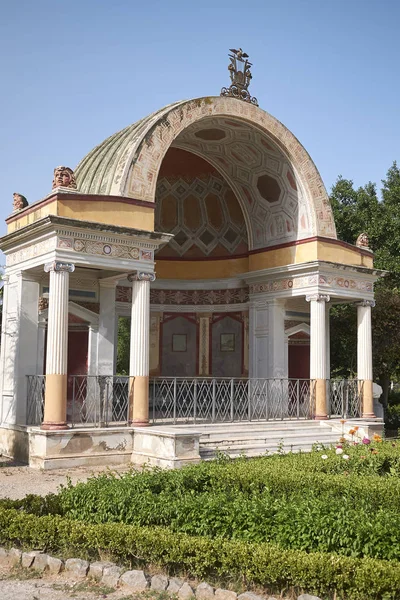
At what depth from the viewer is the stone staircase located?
1495cm

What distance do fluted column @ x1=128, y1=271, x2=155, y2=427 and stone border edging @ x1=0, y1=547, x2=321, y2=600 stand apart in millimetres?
7720

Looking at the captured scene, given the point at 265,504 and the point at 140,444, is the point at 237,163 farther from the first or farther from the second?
the point at 265,504

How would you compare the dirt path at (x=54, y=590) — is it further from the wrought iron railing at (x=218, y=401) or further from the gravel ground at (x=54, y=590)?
the wrought iron railing at (x=218, y=401)

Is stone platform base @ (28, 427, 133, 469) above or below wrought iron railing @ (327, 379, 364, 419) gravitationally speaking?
below

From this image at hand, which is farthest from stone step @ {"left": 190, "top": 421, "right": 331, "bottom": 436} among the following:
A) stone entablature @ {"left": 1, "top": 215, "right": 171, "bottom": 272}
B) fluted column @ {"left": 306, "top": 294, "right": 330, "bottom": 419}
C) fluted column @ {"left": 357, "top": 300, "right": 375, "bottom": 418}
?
stone entablature @ {"left": 1, "top": 215, "right": 171, "bottom": 272}

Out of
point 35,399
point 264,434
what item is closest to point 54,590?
point 35,399

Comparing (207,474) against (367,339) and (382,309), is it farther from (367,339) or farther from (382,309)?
(382,309)

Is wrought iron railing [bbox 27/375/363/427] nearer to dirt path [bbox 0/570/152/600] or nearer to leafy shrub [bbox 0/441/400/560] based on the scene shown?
leafy shrub [bbox 0/441/400/560]

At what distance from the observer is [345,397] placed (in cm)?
1964

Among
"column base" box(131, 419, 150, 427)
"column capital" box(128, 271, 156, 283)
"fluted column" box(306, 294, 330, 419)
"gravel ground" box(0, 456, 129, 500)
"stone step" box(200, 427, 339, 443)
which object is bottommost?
"gravel ground" box(0, 456, 129, 500)

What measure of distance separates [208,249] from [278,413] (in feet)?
20.1

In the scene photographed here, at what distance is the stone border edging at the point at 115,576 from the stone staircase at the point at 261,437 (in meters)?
7.39

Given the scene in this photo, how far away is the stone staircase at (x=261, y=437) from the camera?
49.0 ft

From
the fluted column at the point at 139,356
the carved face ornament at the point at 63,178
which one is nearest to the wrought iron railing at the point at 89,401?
the fluted column at the point at 139,356
